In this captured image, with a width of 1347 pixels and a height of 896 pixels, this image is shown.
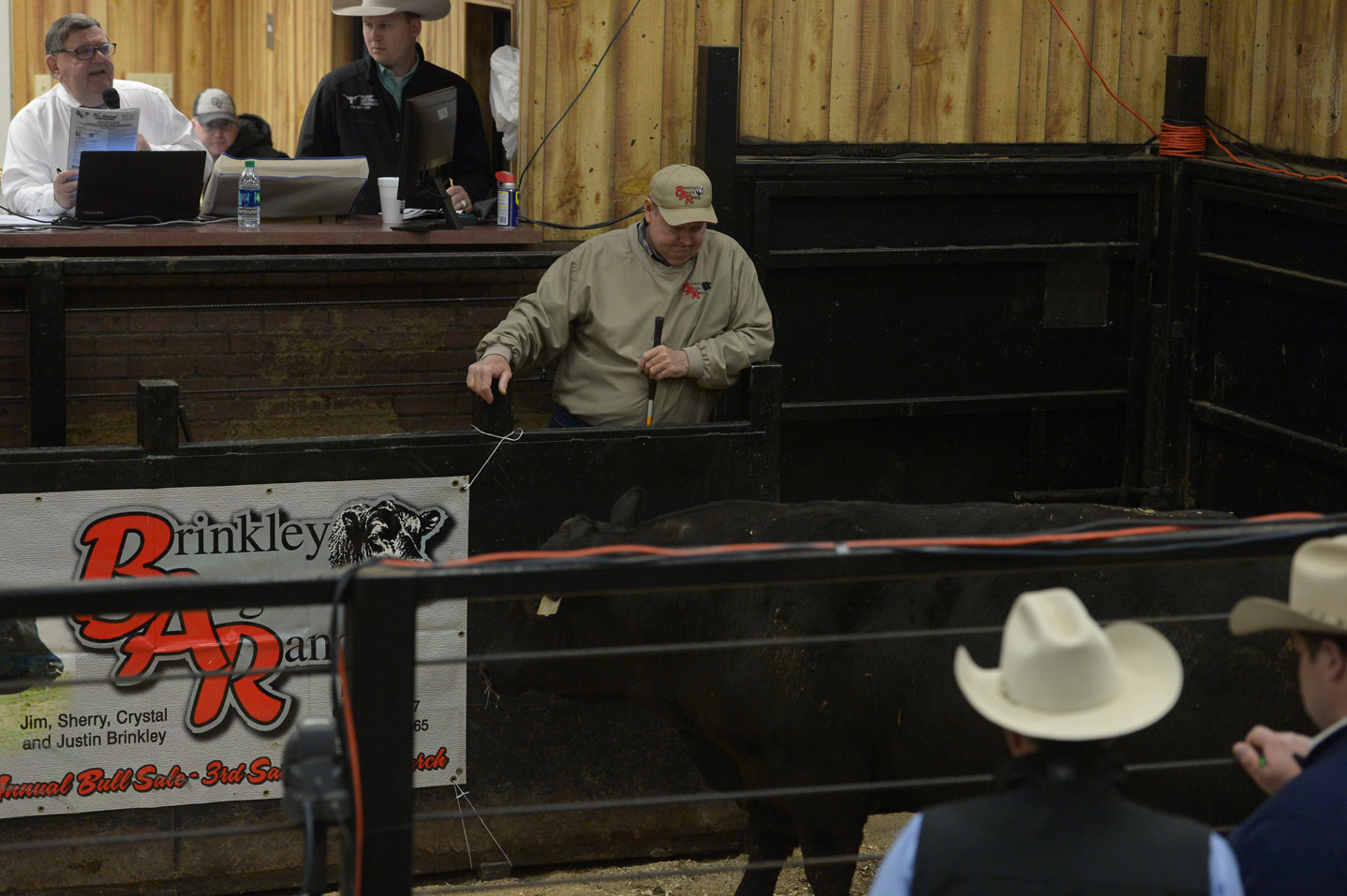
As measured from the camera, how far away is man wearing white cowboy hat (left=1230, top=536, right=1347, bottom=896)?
2336mm

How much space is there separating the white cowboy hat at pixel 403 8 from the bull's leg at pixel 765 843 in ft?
14.6

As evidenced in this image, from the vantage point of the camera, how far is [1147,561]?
110 inches

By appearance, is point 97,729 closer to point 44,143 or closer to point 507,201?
point 507,201

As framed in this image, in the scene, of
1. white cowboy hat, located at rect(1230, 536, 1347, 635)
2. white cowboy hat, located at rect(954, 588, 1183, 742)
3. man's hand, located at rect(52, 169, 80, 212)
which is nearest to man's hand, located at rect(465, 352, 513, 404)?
man's hand, located at rect(52, 169, 80, 212)

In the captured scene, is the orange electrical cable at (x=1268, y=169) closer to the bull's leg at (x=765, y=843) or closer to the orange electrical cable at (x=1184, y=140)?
the orange electrical cable at (x=1184, y=140)

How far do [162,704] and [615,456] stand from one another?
190 centimetres

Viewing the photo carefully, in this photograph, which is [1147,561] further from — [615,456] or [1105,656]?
[615,456]

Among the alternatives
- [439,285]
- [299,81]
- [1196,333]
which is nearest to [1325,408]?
[1196,333]

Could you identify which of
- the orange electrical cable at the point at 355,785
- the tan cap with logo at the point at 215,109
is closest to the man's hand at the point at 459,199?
the tan cap with logo at the point at 215,109

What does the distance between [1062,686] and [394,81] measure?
22.1 ft

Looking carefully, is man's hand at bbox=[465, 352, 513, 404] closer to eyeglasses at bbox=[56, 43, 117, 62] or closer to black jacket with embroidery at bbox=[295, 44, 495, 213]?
black jacket with embroidery at bbox=[295, 44, 495, 213]

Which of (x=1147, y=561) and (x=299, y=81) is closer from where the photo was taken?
(x=1147, y=561)

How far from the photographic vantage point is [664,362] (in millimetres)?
6305

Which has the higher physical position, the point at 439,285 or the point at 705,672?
the point at 439,285
